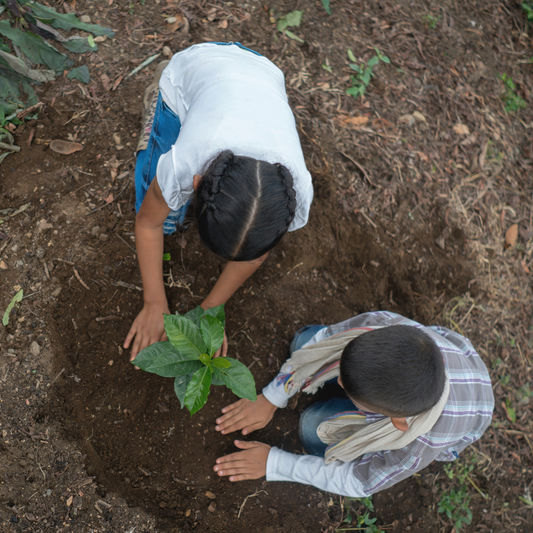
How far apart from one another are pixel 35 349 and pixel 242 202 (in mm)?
1335

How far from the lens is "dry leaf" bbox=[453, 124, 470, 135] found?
299cm

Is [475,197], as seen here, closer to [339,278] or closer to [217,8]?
[339,278]

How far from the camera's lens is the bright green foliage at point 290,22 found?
2.61 m

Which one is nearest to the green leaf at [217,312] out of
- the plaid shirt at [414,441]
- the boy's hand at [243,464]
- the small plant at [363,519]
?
the plaid shirt at [414,441]

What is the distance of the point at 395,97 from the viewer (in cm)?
281

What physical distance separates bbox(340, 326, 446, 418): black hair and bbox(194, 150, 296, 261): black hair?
58cm

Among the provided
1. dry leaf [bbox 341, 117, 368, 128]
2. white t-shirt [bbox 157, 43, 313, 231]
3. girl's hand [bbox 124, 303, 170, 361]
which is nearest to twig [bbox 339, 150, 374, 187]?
dry leaf [bbox 341, 117, 368, 128]

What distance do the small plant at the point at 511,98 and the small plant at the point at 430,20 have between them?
804 millimetres

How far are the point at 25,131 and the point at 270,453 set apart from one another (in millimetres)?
2196

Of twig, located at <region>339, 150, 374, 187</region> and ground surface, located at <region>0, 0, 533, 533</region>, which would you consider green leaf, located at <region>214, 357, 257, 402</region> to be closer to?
ground surface, located at <region>0, 0, 533, 533</region>

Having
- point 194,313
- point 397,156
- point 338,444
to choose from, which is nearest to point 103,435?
point 194,313

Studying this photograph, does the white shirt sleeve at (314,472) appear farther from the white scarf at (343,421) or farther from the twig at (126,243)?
the twig at (126,243)

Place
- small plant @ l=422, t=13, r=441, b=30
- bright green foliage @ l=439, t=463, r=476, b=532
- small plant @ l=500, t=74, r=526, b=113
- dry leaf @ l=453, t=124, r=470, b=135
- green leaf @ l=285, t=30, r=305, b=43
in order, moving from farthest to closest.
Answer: small plant @ l=500, t=74, r=526, b=113
small plant @ l=422, t=13, r=441, b=30
dry leaf @ l=453, t=124, r=470, b=135
green leaf @ l=285, t=30, r=305, b=43
bright green foliage @ l=439, t=463, r=476, b=532

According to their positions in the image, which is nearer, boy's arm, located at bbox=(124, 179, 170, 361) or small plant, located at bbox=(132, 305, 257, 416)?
small plant, located at bbox=(132, 305, 257, 416)
